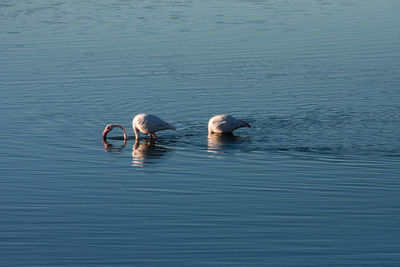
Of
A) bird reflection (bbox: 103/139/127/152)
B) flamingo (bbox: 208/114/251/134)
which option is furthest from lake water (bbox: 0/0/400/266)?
flamingo (bbox: 208/114/251/134)

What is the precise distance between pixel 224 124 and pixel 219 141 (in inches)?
23.0

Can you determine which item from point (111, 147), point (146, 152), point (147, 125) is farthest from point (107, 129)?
point (146, 152)

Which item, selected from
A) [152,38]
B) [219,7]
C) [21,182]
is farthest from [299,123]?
[219,7]

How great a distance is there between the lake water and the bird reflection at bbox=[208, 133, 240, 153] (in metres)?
0.09

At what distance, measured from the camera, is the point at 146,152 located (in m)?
23.2

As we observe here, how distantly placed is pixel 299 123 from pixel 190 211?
8738 millimetres

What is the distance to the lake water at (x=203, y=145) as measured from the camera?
15.4 metres

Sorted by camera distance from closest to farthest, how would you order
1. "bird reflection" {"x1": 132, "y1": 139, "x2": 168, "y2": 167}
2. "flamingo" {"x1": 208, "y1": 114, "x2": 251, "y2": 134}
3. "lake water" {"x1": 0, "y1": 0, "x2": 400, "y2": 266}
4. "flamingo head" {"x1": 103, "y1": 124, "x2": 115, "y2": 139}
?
"lake water" {"x1": 0, "y1": 0, "x2": 400, "y2": 266} → "bird reflection" {"x1": 132, "y1": 139, "x2": 168, "y2": 167} → "flamingo" {"x1": 208, "y1": 114, "x2": 251, "y2": 134} → "flamingo head" {"x1": 103, "y1": 124, "x2": 115, "y2": 139}

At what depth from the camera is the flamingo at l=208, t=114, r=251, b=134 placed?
24.1 m

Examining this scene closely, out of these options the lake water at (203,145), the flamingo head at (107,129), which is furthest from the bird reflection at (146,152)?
the flamingo head at (107,129)

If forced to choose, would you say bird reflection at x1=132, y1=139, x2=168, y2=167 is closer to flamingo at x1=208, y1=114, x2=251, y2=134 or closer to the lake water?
the lake water

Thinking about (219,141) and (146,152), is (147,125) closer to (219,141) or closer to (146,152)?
(146,152)

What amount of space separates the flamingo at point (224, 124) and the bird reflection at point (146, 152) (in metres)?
1.67

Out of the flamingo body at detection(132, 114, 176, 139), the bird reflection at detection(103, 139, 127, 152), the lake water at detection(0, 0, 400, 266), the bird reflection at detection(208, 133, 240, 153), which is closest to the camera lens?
the lake water at detection(0, 0, 400, 266)
